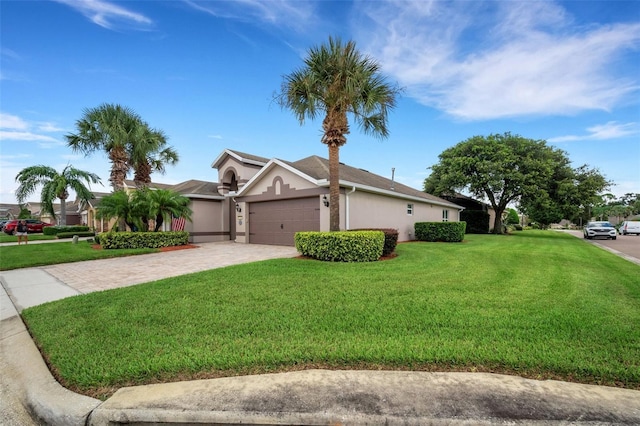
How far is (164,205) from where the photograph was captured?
14.7 m

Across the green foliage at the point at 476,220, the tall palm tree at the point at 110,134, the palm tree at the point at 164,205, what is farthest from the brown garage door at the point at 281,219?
the green foliage at the point at 476,220

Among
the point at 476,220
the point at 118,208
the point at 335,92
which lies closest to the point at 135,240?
the point at 118,208

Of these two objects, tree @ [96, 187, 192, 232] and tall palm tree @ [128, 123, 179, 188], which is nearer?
tree @ [96, 187, 192, 232]

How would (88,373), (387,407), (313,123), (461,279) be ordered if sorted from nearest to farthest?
1. (387,407)
2. (88,373)
3. (461,279)
4. (313,123)

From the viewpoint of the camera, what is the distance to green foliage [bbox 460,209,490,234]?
1131 inches

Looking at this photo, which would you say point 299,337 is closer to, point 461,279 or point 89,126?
point 461,279

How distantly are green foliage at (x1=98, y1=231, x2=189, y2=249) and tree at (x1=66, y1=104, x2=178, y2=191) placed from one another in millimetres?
5378

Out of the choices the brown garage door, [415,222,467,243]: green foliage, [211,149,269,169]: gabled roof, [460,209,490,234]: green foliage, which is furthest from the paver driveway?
[460,209,490,234]: green foliage

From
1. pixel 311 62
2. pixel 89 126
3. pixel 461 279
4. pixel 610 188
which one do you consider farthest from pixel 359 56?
pixel 610 188

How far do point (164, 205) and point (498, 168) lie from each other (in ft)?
84.9

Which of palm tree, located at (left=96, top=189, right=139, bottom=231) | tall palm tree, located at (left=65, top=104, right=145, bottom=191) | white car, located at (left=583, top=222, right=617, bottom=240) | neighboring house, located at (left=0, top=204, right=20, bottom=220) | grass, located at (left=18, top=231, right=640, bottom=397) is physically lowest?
grass, located at (left=18, top=231, right=640, bottom=397)

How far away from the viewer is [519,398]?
2432mm

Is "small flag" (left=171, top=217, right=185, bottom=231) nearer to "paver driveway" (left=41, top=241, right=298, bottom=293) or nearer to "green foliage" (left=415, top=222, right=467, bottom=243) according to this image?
"paver driveway" (left=41, top=241, right=298, bottom=293)

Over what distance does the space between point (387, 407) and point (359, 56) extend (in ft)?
32.7
